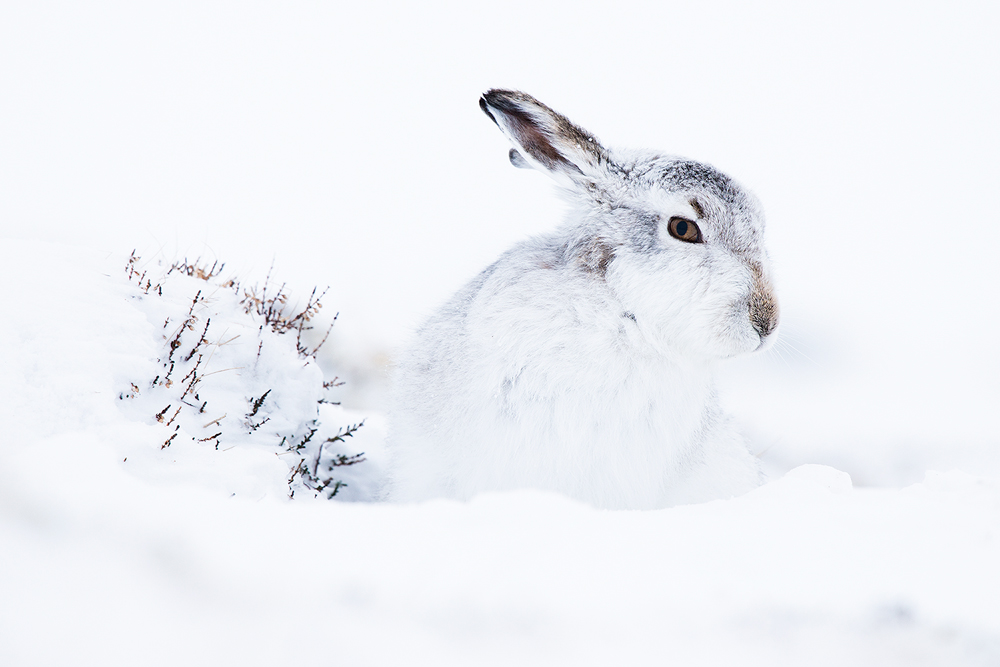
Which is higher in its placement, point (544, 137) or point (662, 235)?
point (544, 137)

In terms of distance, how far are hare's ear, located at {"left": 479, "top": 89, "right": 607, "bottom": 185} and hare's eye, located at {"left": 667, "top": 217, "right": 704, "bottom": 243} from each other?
62cm

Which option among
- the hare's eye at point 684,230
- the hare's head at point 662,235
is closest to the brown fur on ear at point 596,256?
the hare's head at point 662,235

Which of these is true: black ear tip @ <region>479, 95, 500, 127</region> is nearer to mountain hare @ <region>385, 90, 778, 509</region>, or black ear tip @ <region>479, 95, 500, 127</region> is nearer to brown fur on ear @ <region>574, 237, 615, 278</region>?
mountain hare @ <region>385, 90, 778, 509</region>

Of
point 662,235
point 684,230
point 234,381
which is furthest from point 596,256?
point 234,381

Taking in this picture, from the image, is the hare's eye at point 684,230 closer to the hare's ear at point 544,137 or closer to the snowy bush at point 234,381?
the hare's ear at point 544,137

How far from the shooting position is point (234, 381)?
5.10 metres

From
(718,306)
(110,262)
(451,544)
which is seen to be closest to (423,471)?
(451,544)

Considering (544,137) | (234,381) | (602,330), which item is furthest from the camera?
(234,381)

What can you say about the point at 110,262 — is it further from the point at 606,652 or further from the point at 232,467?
the point at 606,652

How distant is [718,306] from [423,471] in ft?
6.67

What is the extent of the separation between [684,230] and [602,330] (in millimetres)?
740

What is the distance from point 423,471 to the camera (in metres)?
4.18

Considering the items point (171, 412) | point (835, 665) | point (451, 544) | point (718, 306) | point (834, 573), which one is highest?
point (718, 306)

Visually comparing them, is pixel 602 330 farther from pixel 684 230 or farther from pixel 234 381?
pixel 234 381
